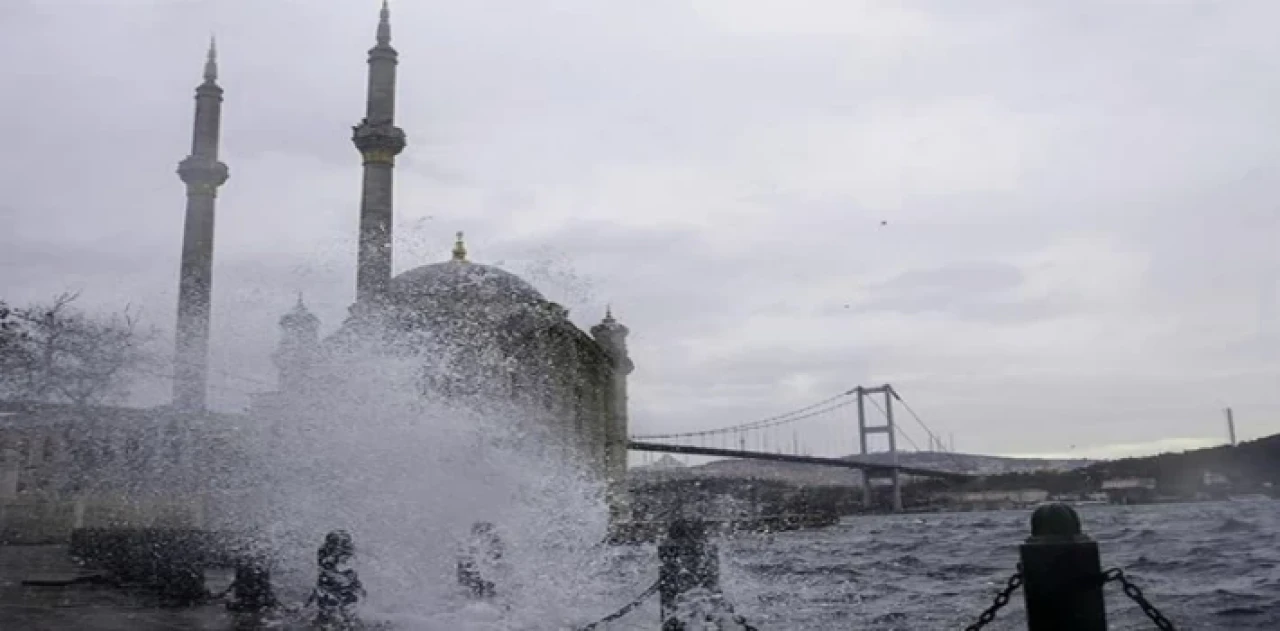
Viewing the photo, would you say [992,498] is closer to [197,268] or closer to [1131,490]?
[1131,490]

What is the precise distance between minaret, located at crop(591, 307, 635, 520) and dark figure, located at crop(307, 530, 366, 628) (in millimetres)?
23894

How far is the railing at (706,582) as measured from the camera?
3.51 meters

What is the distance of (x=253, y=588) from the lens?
737cm

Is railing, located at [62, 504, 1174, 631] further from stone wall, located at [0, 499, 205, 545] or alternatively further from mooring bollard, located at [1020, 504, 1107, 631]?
stone wall, located at [0, 499, 205, 545]

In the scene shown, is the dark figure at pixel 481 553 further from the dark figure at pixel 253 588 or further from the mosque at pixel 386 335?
the mosque at pixel 386 335

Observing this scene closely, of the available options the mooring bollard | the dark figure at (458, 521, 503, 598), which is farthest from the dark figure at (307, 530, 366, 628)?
the mooring bollard

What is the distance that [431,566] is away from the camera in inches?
373

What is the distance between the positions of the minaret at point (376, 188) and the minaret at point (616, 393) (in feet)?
30.4

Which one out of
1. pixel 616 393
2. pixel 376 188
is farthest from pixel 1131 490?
pixel 376 188

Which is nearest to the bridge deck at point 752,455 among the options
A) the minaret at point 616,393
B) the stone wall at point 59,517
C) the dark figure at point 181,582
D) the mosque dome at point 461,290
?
the minaret at point 616,393

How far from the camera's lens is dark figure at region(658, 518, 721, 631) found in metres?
5.98

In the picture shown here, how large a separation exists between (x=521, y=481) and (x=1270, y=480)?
6755 cm

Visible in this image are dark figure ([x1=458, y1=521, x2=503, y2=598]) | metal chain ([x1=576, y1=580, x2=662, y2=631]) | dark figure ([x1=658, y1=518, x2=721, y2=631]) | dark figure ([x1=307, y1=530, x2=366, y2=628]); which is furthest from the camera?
Answer: dark figure ([x1=458, y1=521, x2=503, y2=598])

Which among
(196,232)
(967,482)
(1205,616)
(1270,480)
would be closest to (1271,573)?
(1205,616)
